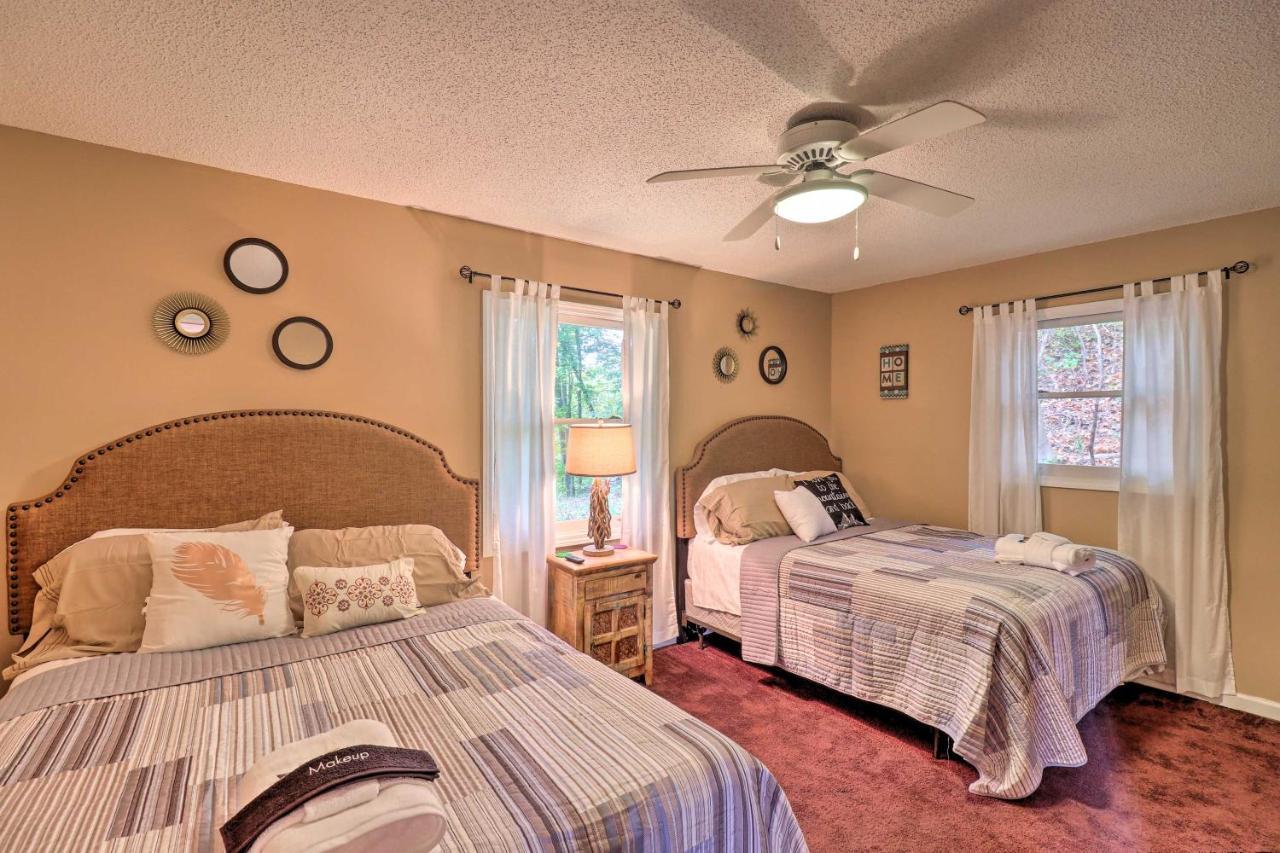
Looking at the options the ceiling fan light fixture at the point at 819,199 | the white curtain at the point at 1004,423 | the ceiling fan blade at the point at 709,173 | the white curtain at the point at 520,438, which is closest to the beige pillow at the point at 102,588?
the white curtain at the point at 520,438

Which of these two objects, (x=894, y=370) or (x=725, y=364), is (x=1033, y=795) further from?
(x=894, y=370)

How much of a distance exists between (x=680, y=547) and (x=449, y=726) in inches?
98.8

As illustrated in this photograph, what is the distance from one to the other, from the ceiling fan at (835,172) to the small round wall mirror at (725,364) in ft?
6.12

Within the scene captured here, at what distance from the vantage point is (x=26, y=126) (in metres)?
2.06

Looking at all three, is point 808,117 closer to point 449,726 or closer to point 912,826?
point 449,726

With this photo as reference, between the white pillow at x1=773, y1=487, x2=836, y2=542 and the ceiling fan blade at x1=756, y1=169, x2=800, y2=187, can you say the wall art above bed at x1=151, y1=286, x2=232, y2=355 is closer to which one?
the ceiling fan blade at x1=756, y1=169, x2=800, y2=187

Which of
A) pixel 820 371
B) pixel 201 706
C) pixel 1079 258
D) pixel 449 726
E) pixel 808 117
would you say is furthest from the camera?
pixel 820 371

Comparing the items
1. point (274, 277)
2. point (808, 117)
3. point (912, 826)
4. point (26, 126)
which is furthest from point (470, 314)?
point (912, 826)

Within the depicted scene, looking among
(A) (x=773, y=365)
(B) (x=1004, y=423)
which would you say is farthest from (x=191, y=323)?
(B) (x=1004, y=423)

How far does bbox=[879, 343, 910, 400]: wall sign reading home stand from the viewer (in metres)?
4.33

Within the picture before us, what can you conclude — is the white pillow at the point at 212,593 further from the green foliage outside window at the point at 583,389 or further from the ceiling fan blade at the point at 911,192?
the ceiling fan blade at the point at 911,192

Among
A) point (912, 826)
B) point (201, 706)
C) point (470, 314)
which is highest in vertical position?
point (470, 314)

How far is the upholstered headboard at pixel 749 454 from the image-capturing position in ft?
12.5

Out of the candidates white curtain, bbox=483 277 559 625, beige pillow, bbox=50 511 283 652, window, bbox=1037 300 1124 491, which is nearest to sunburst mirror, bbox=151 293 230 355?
beige pillow, bbox=50 511 283 652
